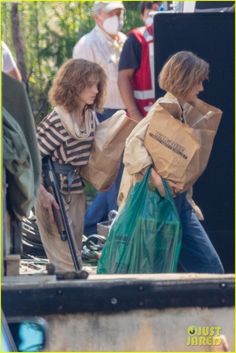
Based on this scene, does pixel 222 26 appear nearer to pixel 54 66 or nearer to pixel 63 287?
pixel 63 287

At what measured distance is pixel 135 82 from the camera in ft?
30.9

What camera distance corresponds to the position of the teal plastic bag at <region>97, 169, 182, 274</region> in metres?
6.57

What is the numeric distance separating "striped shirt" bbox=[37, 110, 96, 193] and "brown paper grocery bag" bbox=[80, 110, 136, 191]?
0.14 ft

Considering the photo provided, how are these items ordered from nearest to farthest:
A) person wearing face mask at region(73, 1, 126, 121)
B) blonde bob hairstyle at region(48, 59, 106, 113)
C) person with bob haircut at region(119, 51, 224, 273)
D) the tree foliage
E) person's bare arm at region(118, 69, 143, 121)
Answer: person with bob haircut at region(119, 51, 224, 273) < blonde bob hairstyle at region(48, 59, 106, 113) < person's bare arm at region(118, 69, 143, 121) < person wearing face mask at region(73, 1, 126, 121) < the tree foliage

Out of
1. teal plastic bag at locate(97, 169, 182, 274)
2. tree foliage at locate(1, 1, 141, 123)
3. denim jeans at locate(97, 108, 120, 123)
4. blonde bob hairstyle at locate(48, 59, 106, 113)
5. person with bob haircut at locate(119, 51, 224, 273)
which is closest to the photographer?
teal plastic bag at locate(97, 169, 182, 274)

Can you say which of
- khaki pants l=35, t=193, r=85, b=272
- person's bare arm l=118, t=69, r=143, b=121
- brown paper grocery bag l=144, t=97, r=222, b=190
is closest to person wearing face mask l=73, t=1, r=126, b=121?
person's bare arm l=118, t=69, r=143, b=121

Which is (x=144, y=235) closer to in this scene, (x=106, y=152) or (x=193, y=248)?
(x=193, y=248)

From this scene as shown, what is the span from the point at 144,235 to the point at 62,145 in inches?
27.7

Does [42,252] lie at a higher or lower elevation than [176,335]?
lower

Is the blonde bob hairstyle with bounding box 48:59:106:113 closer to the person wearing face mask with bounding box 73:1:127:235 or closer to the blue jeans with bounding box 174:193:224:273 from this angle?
the blue jeans with bounding box 174:193:224:273

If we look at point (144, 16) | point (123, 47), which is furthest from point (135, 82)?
point (144, 16)

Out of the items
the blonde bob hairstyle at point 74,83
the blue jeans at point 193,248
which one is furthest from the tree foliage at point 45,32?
the blue jeans at point 193,248

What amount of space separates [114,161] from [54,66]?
20.9 feet

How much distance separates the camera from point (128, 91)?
9.35 m
